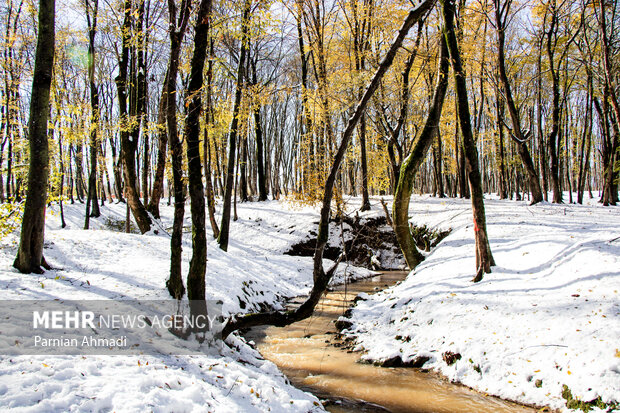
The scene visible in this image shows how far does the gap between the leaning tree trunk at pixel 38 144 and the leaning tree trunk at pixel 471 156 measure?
27.9ft

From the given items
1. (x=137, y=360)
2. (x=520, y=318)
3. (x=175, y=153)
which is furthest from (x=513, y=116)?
(x=137, y=360)

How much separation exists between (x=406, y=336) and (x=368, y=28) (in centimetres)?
1496

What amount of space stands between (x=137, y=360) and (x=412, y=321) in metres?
5.34

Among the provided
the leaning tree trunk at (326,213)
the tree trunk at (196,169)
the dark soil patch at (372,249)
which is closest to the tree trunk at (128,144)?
the tree trunk at (196,169)

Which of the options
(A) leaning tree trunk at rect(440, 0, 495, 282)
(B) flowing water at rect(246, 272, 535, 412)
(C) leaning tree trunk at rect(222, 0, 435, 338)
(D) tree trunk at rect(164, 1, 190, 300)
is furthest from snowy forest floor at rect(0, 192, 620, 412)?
(D) tree trunk at rect(164, 1, 190, 300)

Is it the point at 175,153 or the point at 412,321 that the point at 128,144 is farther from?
the point at 412,321

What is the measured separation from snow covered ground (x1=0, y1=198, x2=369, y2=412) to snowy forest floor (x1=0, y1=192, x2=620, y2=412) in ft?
0.06

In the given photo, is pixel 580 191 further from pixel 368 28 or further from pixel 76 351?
pixel 76 351

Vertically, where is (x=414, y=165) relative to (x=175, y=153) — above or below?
above

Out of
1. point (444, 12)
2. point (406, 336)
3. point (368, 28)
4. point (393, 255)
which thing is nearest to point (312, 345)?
point (406, 336)

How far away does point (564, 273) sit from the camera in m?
6.54

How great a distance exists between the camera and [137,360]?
4078mm

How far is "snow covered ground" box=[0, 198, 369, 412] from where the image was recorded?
10.1ft

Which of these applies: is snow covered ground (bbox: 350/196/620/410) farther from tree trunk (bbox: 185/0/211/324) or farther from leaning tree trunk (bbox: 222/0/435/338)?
tree trunk (bbox: 185/0/211/324)
